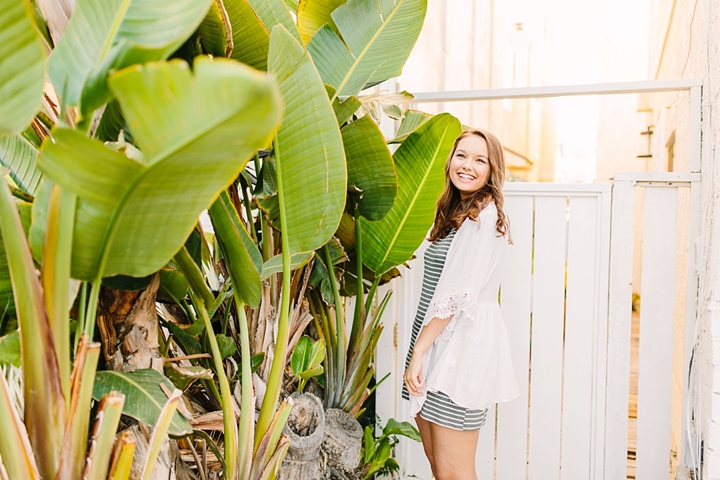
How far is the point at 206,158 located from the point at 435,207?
1220 mm

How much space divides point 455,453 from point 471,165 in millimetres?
879

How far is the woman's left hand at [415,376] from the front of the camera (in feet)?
5.32

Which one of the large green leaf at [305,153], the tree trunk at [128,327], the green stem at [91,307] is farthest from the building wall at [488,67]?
the green stem at [91,307]

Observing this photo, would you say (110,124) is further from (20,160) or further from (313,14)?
(313,14)

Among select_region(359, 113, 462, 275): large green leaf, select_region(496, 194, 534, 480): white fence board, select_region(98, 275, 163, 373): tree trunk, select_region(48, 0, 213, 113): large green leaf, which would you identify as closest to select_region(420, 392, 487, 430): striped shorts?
select_region(359, 113, 462, 275): large green leaf

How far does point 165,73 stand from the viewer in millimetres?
517

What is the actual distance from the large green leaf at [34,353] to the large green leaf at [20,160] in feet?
1.17

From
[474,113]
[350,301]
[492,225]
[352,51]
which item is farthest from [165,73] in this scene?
[474,113]

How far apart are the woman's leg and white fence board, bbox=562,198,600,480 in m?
0.69

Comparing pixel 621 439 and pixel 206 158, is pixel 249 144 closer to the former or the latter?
pixel 206 158

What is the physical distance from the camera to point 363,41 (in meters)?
1.36

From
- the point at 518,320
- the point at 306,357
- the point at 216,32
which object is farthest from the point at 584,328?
the point at 216,32

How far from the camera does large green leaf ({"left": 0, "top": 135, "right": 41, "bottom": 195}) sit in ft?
3.22

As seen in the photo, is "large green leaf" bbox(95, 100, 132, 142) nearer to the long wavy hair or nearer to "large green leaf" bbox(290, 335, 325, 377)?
"large green leaf" bbox(290, 335, 325, 377)
